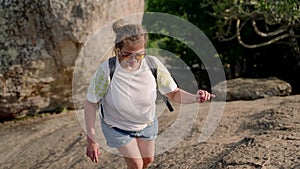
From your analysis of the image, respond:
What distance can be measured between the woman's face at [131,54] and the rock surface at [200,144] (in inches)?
42.2

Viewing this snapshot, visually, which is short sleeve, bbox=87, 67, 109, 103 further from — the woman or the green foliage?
the green foliage

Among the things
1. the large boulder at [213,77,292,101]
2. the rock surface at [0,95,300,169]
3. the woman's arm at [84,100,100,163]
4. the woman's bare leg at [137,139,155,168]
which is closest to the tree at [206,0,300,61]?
the large boulder at [213,77,292,101]

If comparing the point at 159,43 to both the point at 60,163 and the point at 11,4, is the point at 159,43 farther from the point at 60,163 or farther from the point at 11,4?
the point at 60,163

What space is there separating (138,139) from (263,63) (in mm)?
7478

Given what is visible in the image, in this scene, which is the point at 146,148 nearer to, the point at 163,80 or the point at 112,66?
the point at 163,80

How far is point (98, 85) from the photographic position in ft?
9.49

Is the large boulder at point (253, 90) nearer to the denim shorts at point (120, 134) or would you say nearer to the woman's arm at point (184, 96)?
the woman's arm at point (184, 96)

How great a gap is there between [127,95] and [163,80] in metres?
0.29

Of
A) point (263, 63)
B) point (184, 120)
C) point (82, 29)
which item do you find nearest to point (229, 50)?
point (263, 63)

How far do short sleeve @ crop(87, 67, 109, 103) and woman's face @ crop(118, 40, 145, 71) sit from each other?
0.15m

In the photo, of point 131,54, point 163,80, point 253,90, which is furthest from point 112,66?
point 253,90

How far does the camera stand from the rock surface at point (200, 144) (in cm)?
351

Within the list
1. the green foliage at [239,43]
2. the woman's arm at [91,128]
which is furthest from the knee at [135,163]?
the green foliage at [239,43]

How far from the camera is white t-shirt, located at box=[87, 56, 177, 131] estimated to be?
2.91m
